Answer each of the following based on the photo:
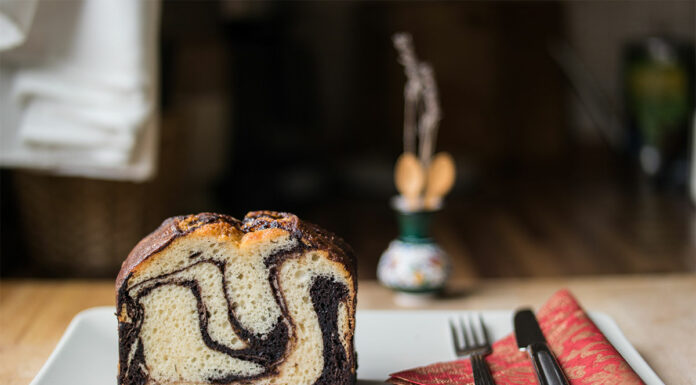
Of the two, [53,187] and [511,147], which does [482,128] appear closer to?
[511,147]

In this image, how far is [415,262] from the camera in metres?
1.37

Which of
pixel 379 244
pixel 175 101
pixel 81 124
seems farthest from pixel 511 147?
pixel 81 124

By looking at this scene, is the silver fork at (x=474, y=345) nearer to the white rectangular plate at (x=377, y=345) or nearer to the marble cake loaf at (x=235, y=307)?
the white rectangular plate at (x=377, y=345)

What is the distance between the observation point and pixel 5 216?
6.81 ft

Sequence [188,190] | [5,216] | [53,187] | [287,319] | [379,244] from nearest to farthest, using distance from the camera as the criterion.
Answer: [287,319], [53,187], [5,216], [379,244], [188,190]

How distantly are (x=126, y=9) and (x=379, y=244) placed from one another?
159cm

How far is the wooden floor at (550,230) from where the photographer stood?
2365 mm

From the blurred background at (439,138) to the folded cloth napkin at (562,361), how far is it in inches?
48.1

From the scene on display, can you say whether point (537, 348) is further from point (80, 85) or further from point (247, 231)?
point (80, 85)

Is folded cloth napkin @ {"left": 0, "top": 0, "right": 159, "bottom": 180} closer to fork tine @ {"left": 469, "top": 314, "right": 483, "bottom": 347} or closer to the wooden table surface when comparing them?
the wooden table surface

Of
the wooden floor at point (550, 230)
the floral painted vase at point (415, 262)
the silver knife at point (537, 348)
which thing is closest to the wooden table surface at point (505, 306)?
the floral painted vase at point (415, 262)

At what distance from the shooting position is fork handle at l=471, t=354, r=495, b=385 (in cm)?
91

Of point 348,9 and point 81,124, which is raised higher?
point 348,9

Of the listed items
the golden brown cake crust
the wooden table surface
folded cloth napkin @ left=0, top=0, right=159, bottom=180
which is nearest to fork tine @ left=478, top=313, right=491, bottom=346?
the wooden table surface
